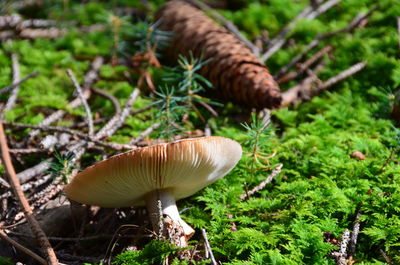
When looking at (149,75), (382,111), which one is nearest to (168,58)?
(149,75)

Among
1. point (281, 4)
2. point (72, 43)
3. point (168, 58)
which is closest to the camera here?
point (168, 58)

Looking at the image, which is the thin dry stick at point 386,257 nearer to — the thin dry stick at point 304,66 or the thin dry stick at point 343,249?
the thin dry stick at point 343,249

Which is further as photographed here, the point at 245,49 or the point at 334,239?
the point at 245,49

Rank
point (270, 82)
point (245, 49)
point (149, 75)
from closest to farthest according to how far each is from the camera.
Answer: point (270, 82), point (245, 49), point (149, 75)

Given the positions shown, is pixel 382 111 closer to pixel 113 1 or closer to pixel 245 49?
pixel 245 49

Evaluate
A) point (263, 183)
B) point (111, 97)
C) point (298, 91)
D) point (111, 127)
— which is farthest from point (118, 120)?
point (298, 91)

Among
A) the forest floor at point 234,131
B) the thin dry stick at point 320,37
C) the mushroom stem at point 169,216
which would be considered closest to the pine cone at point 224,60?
the forest floor at point 234,131
